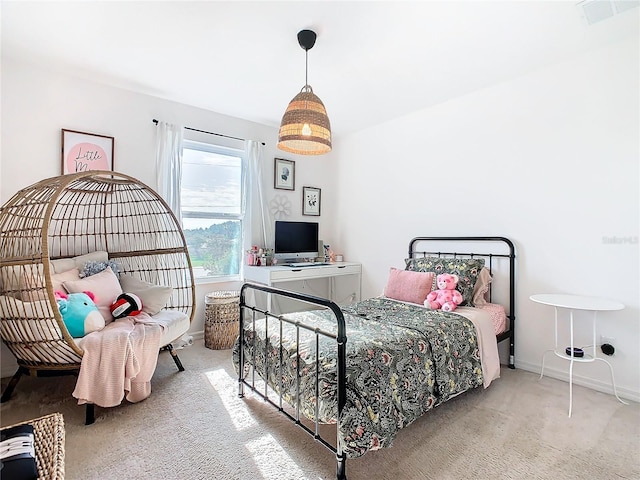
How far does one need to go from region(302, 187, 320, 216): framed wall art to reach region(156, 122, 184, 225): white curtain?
5.40ft

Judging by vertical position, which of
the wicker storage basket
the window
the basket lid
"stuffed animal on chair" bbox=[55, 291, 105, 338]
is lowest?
the wicker storage basket

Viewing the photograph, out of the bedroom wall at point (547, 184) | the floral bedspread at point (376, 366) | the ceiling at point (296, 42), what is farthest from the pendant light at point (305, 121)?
the bedroom wall at point (547, 184)

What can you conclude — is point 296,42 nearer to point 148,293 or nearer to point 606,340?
point 148,293

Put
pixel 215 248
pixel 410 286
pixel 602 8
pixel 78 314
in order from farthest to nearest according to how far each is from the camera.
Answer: pixel 215 248, pixel 410 286, pixel 78 314, pixel 602 8

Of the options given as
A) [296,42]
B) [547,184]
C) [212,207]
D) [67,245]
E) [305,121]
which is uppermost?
[296,42]

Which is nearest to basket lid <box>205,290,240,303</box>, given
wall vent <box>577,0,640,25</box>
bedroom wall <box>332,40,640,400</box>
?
bedroom wall <box>332,40,640,400</box>

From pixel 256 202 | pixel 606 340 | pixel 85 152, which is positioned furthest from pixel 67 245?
pixel 606 340

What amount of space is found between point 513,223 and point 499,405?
1572 mm

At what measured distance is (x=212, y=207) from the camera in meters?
3.90

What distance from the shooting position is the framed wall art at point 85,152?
3.00 meters

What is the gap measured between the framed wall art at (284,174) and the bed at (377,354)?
2033mm

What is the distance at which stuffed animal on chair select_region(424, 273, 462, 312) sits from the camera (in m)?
2.70

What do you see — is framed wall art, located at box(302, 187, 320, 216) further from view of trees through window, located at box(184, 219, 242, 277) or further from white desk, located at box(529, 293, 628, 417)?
white desk, located at box(529, 293, 628, 417)

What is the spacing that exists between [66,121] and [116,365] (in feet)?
7.44
